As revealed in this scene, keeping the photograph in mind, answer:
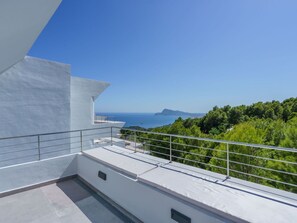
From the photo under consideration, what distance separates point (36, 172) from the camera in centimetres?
368

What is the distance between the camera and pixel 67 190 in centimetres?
357

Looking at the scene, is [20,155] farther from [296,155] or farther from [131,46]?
A: [296,155]

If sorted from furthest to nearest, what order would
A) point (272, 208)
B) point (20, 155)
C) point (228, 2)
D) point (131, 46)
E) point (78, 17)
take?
point (131, 46) → point (78, 17) → point (20, 155) → point (228, 2) → point (272, 208)

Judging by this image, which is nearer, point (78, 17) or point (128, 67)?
point (78, 17)

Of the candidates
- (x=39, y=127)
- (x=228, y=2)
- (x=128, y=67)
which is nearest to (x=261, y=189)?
(x=228, y=2)

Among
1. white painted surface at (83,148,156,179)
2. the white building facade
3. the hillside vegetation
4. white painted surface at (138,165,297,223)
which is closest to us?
white painted surface at (138,165,297,223)

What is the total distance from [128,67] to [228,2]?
10697 millimetres

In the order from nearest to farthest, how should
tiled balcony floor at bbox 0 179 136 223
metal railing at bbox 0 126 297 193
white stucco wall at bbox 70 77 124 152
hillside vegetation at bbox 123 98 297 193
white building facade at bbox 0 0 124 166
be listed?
tiled balcony floor at bbox 0 179 136 223 → metal railing at bbox 0 126 297 193 → white building facade at bbox 0 0 124 166 → hillside vegetation at bbox 123 98 297 193 → white stucco wall at bbox 70 77 124 152

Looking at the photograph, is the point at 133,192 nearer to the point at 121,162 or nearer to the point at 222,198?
the point at 121,162

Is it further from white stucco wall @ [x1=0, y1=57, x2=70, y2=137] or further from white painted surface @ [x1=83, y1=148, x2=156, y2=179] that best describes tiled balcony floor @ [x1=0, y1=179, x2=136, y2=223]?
white stucco wall @ [x1=0, y1=57, x2=70, y2=137]

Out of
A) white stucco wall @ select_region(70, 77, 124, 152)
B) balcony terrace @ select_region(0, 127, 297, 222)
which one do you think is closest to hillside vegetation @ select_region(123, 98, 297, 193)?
balcony terrace @ select_region(0, 127, 297, 222)

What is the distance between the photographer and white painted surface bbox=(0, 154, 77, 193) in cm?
338

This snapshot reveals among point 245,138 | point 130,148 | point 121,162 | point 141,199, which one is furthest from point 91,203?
point 245,138

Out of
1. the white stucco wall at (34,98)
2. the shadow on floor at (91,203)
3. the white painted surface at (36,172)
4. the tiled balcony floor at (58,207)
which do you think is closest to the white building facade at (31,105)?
the white stucco wall at (34,98)
